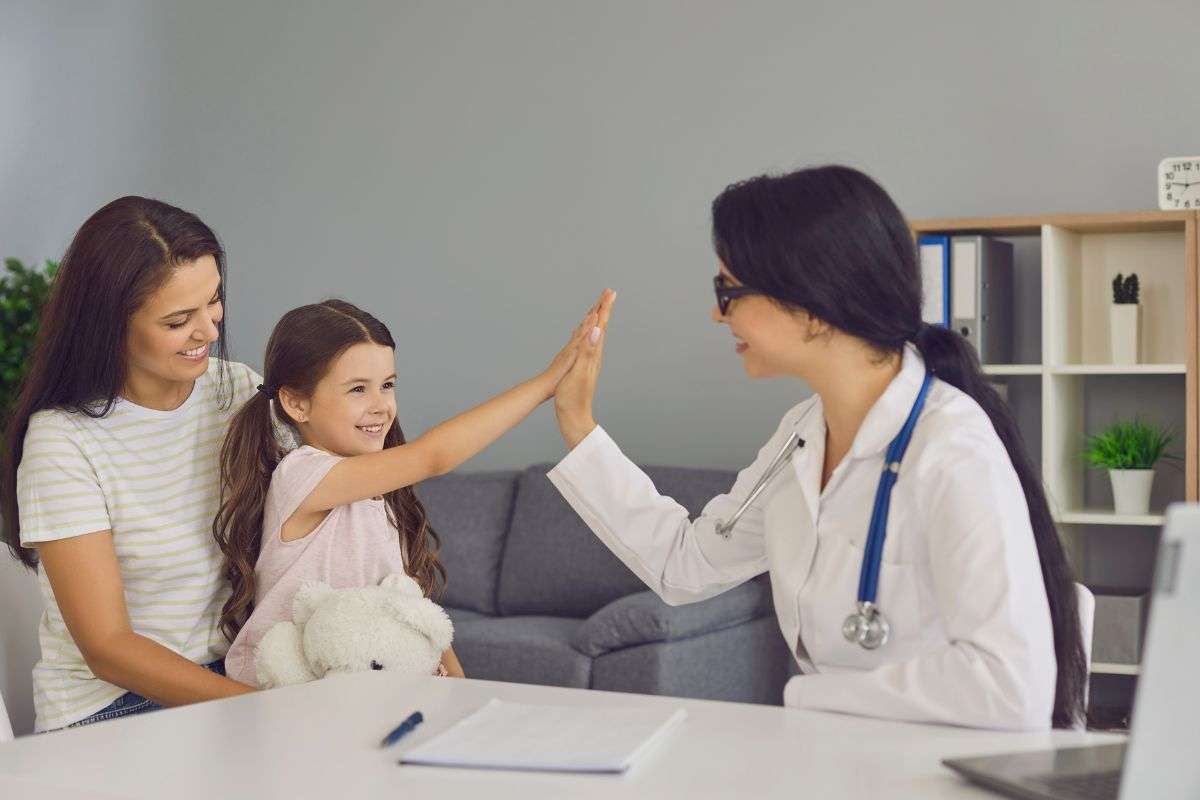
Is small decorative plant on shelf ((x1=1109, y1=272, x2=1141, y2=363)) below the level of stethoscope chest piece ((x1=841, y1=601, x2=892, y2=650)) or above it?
above

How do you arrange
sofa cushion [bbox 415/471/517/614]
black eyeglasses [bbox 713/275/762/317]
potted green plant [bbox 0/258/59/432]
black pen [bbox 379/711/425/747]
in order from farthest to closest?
potted green plant [bbox 0/258/59/432], sofa cushion [bbox 415/471/517/614], black eyeglasses [bbox 713/275/762/317], black pen [bbox 379/711/425/747]

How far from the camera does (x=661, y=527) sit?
1.97 meters

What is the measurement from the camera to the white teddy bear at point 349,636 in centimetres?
183

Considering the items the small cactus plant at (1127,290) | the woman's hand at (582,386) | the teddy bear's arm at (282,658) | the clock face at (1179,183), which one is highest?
the clock face at (1179,183)

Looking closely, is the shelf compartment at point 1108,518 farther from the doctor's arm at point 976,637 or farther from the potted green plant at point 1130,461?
the doctor's arm at point 976,637

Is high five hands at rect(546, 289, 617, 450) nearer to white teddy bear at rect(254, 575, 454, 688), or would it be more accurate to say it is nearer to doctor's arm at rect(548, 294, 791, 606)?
doctor's arm at rect(548, 294, 791, 606)

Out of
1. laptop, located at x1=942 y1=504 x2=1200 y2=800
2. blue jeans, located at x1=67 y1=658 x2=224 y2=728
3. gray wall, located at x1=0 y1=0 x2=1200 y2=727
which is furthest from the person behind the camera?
gray wall, located at x1=0 y1=0 x2=1200 y2=727

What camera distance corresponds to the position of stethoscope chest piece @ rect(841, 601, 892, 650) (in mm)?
1590

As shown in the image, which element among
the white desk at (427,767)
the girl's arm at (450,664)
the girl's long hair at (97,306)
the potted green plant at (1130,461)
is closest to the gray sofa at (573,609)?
the potted green plant at (1130,461)

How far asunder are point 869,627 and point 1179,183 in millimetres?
2452

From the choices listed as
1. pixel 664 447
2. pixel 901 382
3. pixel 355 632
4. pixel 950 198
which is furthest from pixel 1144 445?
pixel 355 632

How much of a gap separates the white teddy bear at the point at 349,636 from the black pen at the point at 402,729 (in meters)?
0.35

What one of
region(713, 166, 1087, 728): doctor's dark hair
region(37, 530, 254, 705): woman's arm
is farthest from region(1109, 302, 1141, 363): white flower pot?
region(37, 530, 254, 705): woman's arm

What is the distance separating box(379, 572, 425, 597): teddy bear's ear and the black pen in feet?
1.62
